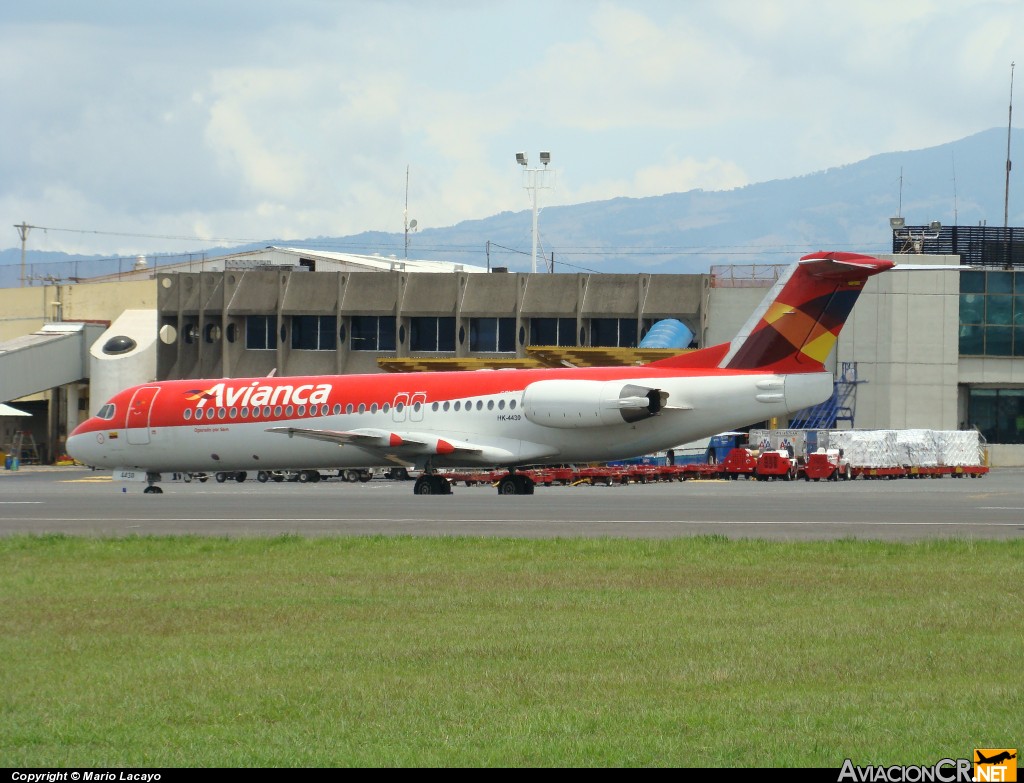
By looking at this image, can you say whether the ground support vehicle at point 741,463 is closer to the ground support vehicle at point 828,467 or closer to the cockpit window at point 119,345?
the ground support vehicle at point 828,467

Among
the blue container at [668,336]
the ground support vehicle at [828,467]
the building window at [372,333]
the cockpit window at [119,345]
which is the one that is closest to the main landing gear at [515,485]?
the ground support vehicle at [828,467]

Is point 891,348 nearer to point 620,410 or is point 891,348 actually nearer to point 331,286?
point 331,286

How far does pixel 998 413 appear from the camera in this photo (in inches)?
2884

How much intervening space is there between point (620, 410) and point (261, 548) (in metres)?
16.4

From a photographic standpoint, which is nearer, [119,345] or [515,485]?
[515,485]

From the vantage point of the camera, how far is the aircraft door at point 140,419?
137 feet

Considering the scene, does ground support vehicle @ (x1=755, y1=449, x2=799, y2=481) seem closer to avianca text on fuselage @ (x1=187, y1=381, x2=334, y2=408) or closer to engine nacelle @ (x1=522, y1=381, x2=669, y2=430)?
engine nacelle @ (x1=522, y1=381, x2=669, y2=430)

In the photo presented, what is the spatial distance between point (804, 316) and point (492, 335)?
42.1 metres

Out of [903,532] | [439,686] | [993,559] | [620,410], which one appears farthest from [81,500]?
[439,686]

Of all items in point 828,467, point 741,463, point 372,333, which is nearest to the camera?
point 828,467

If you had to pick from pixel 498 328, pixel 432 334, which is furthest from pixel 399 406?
pixel 432 334

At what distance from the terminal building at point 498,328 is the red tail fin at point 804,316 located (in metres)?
29.3

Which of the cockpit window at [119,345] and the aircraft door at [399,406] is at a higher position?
the cockpit window at [119,345]

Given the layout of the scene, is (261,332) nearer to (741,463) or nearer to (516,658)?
(741,463)
